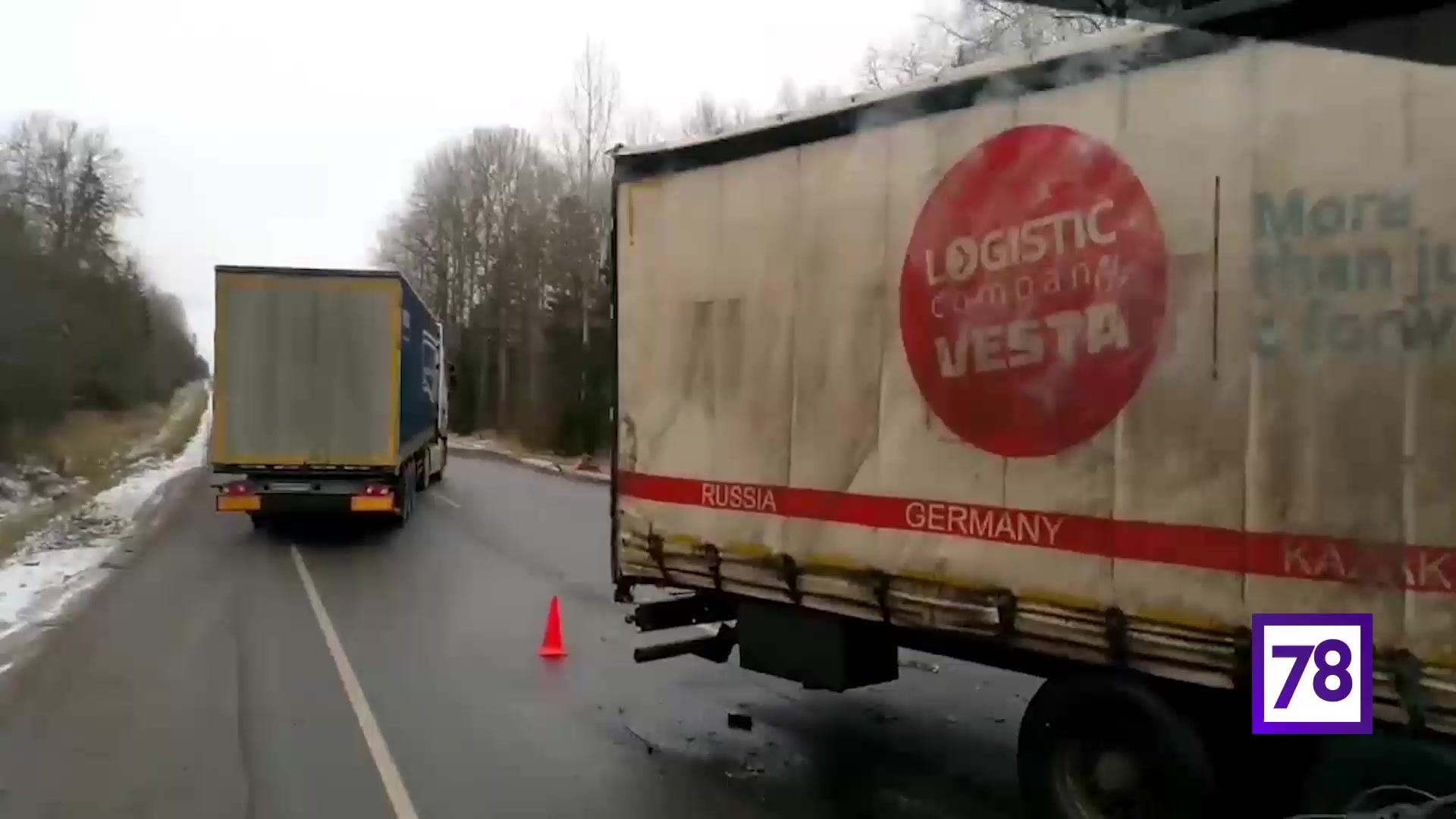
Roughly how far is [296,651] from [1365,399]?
8309 millimetres

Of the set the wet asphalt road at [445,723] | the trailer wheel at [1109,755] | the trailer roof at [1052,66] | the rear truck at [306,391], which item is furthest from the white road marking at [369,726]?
the rear truck at [306,391]

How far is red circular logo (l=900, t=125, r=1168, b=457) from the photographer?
183 inches

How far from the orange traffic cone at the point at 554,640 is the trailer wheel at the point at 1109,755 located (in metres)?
5.11

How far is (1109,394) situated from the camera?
15.5 feet

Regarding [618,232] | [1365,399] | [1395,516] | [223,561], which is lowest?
[223,561]

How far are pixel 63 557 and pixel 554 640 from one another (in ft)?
30.4

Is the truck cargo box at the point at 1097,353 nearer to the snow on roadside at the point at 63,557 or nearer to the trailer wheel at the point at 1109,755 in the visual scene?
the trailer wheel at the point at 1109,755

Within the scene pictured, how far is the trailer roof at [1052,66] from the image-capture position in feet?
13.3

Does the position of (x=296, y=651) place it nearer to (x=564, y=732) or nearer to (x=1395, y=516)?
(x=564, y=732)

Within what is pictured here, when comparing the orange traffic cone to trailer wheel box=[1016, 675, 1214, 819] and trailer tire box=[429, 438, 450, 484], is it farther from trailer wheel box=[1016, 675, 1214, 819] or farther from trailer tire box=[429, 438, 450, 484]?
trailer tire box=[429, 438, 450, 484]

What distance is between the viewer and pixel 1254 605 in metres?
4.23

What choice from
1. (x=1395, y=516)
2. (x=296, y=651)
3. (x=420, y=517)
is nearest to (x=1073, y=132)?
(x=1395, y=516)

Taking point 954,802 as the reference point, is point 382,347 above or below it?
above

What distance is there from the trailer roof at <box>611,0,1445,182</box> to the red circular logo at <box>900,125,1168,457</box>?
0.27m
